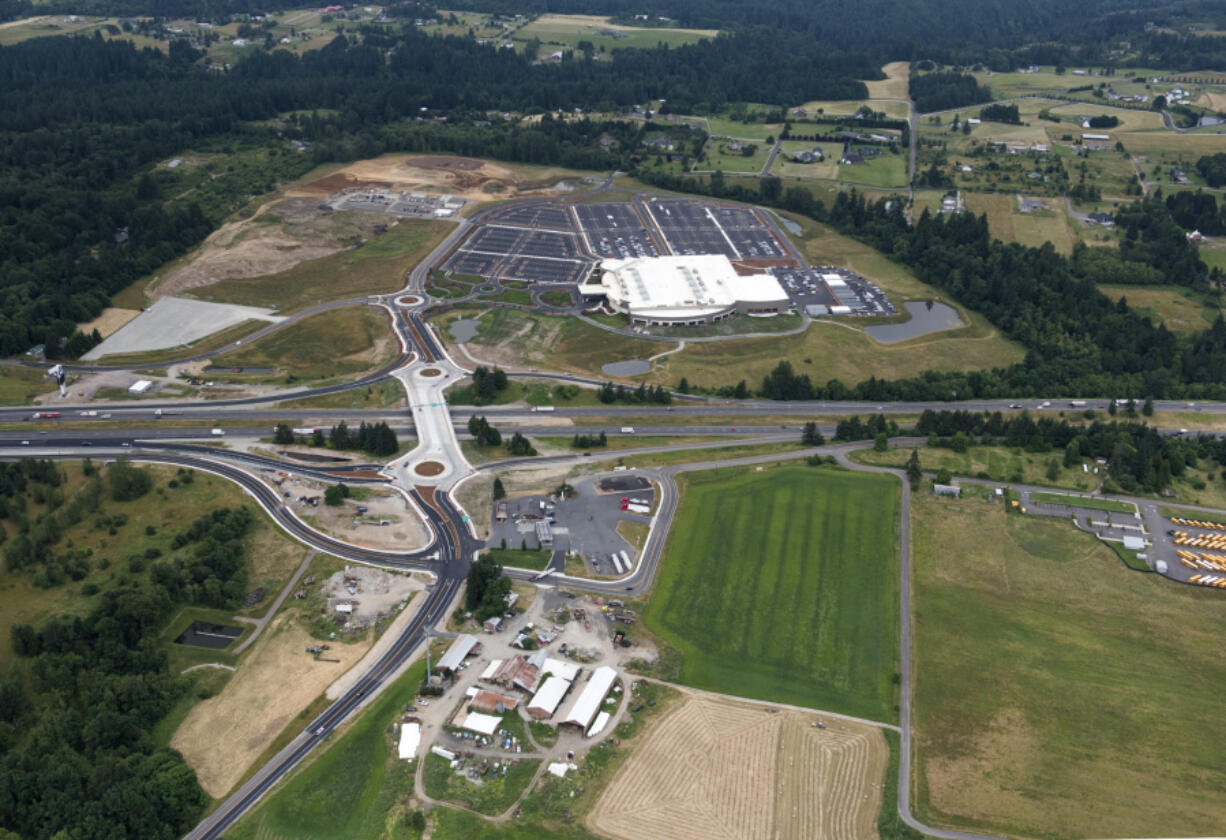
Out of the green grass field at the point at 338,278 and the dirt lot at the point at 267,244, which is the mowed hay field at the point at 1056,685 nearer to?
the green grass field at the point at 338,278

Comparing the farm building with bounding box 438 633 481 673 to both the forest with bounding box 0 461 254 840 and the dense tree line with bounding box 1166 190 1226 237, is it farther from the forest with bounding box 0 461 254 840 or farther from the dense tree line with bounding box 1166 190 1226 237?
the dense tree line with bounding box 1166 190 1226 237

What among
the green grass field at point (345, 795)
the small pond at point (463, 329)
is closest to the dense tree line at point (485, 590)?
the green grass field at point (345, 795)

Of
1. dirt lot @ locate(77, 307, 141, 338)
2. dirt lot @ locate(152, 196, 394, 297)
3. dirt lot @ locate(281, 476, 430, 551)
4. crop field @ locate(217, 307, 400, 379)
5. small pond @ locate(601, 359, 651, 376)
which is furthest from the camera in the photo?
dirt lot @ locate(152, 196, 394, 297)

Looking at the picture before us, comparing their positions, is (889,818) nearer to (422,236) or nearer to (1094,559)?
(1094,559)

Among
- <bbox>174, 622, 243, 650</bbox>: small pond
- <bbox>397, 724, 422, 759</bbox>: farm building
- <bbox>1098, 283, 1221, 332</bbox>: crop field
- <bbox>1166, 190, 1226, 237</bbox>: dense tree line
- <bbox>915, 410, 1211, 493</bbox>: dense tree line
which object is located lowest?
<bbox>174, 622, 243, 650</bbox>: small pond

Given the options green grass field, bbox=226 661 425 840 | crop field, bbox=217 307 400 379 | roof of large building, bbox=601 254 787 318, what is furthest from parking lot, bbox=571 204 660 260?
green grass field, bbox=226 661 425 840

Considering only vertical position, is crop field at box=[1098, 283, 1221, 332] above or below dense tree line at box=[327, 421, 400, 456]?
above
